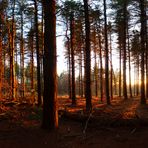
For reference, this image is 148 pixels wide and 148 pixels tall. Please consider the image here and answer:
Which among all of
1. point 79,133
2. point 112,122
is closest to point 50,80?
point 79,133

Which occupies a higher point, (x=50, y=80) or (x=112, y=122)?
(x=50, y=80)

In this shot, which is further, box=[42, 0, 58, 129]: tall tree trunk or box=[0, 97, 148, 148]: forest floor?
box=[42, 0, 58, 129]: tall tree trunk

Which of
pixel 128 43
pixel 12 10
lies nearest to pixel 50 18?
pixel 12 10

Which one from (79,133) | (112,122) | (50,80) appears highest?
(50,80)

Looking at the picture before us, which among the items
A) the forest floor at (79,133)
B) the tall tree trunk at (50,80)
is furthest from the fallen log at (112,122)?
the tall tree trunk at (50,80)

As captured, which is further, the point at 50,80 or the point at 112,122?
the point at 112,122

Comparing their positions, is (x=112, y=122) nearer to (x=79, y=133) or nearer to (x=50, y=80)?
(x=79, y=133)

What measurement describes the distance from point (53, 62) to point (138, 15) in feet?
53.2

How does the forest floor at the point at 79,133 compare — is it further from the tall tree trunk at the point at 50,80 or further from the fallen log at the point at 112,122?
the tall tree trunk at the point at 50,80

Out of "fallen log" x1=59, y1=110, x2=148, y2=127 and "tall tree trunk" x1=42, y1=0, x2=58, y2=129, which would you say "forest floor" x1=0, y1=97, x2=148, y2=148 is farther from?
"tall tree trunk" x1=42, y1=0, x2=58, y2=129

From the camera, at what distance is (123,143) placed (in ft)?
29.6

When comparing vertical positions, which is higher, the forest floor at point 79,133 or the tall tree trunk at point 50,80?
the tall tree trunk at point 50,80

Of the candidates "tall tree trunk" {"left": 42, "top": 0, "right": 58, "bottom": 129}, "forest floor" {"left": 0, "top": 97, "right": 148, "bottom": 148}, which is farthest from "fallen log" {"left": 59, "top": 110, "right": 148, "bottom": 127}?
"tall tree trunk" {"left": 42, "top": 0, "right": 58, "bottom": 129}

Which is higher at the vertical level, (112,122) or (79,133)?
(112,122)
